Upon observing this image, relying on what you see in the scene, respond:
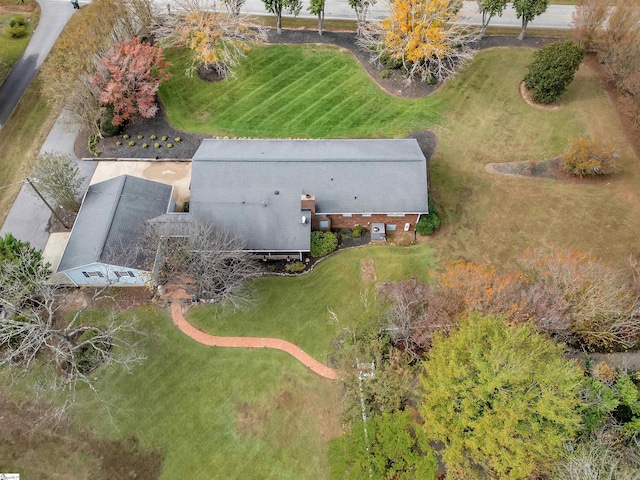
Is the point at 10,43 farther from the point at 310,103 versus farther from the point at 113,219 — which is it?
the point at 310,103

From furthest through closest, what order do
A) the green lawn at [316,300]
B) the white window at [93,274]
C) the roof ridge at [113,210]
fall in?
the white window at [93,274]
the green lawn at [316,300]
the roof ridge at [113,210]

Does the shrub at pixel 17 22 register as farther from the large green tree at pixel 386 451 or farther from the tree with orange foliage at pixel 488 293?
the large green tree at pixel 386 451

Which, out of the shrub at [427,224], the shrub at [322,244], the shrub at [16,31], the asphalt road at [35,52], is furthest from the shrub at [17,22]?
the shrub at [427,224]

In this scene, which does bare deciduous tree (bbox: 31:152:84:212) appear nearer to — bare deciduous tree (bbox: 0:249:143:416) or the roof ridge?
the roof ridge

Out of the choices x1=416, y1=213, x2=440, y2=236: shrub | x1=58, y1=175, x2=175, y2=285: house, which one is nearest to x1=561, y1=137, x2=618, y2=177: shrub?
x1=416, y1=213, x2=440, y2=236: shrub

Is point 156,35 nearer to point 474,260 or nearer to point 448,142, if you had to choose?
point 448,142

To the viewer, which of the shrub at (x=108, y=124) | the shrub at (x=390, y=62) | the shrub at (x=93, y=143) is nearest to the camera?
the shrub at (x=93, y=143)
